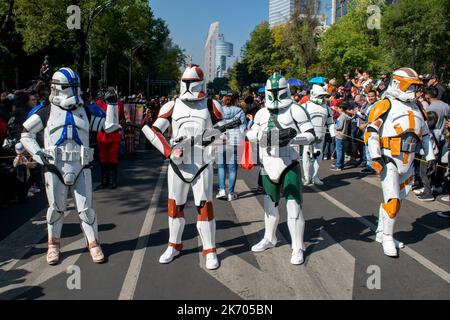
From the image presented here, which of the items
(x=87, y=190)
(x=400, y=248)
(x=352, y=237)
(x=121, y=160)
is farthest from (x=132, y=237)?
(x=121, y=160)

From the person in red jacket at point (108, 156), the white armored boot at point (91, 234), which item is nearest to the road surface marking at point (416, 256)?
the white armored boot at point (91, 234)

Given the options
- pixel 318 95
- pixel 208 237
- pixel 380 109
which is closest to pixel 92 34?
pixel 318 95

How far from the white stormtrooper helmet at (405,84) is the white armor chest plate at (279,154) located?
1.38 metres

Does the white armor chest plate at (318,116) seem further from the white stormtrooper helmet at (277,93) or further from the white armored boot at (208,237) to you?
the white armored boot at (208,237)

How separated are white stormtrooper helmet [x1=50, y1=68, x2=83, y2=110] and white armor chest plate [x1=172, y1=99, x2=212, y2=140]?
1140 millimetres

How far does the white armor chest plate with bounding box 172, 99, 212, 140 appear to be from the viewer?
15.7ft

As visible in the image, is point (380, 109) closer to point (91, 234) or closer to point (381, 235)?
point (381, 235)

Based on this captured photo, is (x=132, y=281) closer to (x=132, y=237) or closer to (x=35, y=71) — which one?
(x=132, y=237)

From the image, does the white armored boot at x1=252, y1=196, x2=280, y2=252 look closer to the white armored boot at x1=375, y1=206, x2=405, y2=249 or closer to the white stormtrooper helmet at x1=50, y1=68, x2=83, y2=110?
the white armored boot at x1=375, y1=206, x2=405, y2=249

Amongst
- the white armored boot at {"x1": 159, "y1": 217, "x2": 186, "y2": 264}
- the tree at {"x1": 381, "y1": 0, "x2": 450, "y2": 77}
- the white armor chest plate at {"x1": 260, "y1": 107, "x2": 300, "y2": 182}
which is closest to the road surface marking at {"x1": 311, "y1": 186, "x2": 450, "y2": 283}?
the white armor chest plate at {"x1": 260, "y1": 107, "x2": 300, "y2": 182}

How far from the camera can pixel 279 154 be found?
196 inches
